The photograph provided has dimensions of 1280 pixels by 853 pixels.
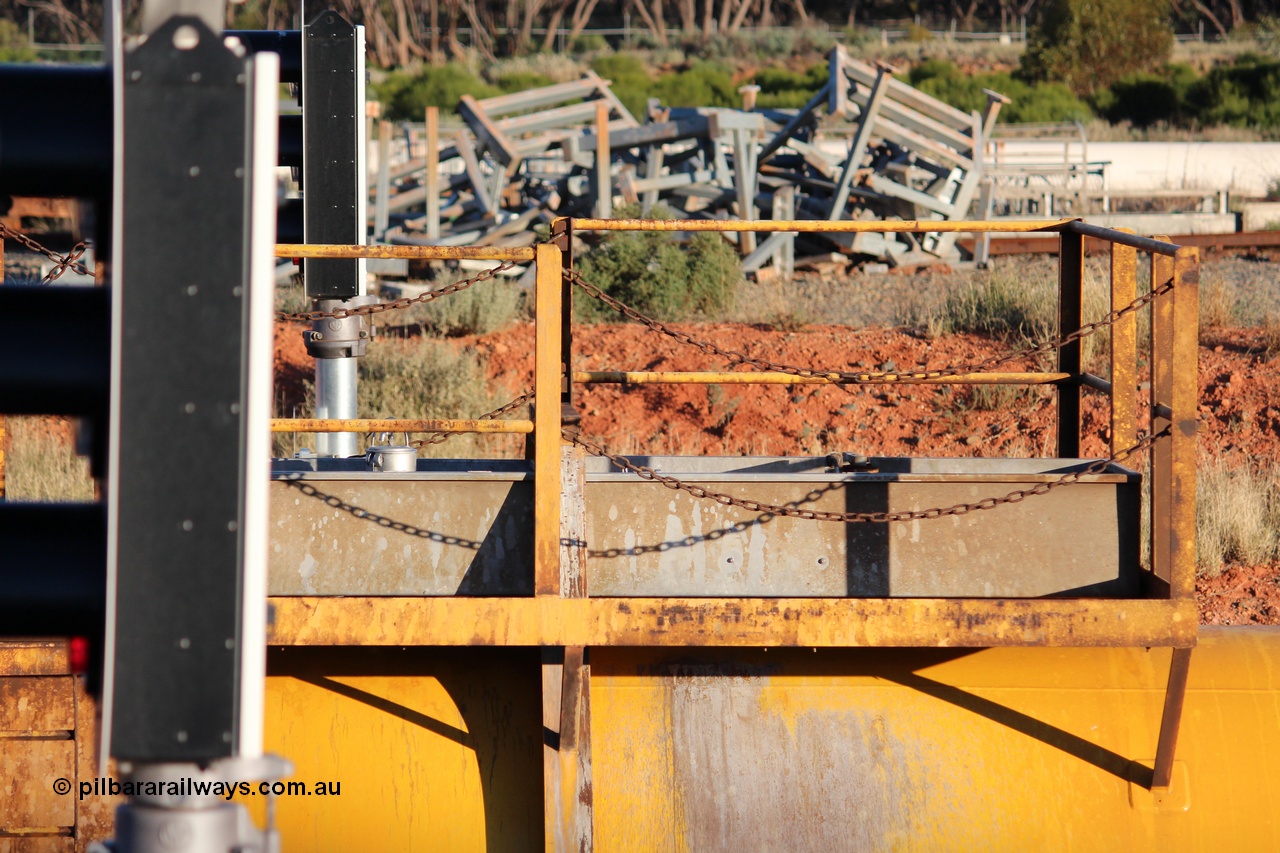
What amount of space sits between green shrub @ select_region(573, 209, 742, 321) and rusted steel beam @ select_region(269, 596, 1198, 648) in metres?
9.68

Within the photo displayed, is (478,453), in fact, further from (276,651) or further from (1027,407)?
(276,651)

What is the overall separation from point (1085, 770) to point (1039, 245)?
13316mm

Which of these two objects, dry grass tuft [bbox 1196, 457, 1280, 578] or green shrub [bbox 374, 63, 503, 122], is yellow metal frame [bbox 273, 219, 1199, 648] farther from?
green shrub [bbox 374, 63, 503, 122]

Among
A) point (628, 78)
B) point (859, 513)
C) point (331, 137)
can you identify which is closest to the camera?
point (859, 513)

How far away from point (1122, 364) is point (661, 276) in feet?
30.9

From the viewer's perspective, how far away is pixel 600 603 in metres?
4.50

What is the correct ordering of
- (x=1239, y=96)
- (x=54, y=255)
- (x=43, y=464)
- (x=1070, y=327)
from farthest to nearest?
(x=1239, y=96), (x=43, y=464), (x=54, y=255), (x=1070, y=327)

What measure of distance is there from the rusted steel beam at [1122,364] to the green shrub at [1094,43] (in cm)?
3597

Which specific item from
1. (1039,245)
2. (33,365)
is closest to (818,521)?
(33,365)

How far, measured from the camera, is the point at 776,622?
4504 mm

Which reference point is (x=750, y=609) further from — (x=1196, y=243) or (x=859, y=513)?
(x=1196, y=243)

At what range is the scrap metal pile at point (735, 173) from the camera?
16.5 meters

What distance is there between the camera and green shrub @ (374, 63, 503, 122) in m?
38.3

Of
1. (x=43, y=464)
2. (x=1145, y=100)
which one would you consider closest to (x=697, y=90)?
(x=1145, y=100)
